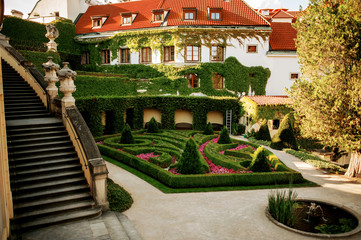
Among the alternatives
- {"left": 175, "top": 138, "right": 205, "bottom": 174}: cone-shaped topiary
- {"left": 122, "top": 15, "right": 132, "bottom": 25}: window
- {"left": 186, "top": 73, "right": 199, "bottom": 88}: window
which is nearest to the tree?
{"left": 175, "top": 138, "right": 205, "bottom": 174}: cone-shaped topiary

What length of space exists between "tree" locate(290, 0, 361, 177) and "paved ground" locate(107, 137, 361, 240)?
10.6 ft

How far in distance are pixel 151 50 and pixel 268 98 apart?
636 inches

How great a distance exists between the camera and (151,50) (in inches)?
1369

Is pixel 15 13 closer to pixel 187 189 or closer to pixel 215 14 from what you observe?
pixel 215 14

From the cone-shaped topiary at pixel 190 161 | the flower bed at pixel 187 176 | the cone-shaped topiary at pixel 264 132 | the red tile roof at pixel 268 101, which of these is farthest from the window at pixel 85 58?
the cone-shaped topiary at pixel 190 161

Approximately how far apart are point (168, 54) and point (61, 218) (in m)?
27.7

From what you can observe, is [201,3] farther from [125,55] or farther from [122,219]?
[122,219]

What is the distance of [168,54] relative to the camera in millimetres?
34156

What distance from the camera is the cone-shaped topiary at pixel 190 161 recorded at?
48.5 feet

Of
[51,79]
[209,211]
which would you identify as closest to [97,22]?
[51,79]

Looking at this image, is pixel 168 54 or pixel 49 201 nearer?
pixel 49 201

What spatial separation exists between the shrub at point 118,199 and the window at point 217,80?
79.2 ft

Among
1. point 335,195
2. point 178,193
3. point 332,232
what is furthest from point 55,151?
point 335,195

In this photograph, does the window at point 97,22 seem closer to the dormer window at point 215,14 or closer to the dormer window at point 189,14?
the dormer window at point 189,14
